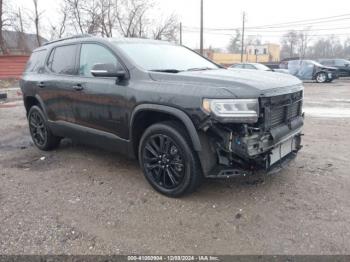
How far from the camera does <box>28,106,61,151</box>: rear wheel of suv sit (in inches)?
229

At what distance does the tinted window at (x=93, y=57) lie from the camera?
441 cm

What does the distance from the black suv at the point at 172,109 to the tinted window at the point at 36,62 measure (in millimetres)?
520

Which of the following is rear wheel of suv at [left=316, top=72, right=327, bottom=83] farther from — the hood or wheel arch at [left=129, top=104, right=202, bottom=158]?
wheel arch at [left=129, top=104, right=202, bottom=158]

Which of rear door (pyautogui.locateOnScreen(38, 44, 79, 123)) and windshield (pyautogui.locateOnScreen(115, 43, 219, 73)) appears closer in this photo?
windshield (pyautogui.locateOnScreen(115, 43, 219, 73))

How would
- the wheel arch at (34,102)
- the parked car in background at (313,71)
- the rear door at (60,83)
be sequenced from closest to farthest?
the rear door at (60,83), the wheel arch at (34,102), the parked car in background at (313,71)

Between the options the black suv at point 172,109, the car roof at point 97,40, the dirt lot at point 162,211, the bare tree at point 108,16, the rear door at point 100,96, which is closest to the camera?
the dirt lot at point 162,211

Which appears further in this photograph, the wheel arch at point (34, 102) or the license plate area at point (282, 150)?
the wheel arch at point (34, 102)

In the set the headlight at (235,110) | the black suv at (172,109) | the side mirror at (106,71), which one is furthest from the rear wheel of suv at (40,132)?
the headlight at (235,110)

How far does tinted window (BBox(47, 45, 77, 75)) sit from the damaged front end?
2.52 metres

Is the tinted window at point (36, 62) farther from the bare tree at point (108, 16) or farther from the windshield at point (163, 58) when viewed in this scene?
the bare tree at point (108, 16)

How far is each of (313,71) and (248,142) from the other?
21982 mm

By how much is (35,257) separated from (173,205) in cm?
146

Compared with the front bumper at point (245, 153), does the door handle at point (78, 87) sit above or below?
above

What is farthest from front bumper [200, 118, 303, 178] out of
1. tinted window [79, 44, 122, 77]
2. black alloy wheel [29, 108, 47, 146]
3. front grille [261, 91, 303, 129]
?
black alloy wheel [29, 108, 47, 146]
